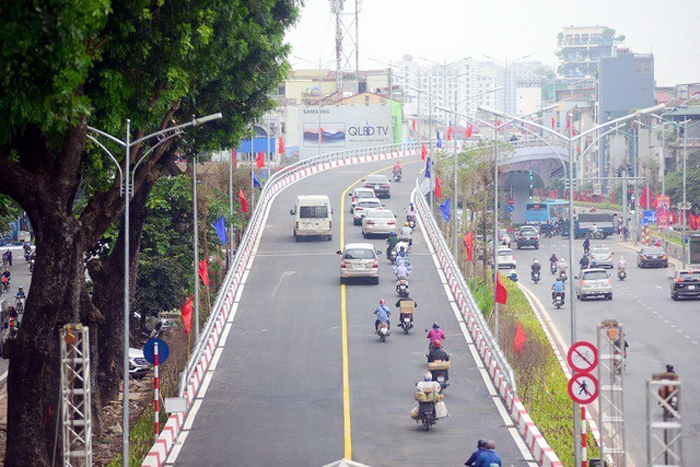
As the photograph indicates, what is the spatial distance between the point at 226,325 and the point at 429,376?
47.6ft

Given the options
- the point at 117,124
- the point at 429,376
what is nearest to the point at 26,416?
the point at 117,124

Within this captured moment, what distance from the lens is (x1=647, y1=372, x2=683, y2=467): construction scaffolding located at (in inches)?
683

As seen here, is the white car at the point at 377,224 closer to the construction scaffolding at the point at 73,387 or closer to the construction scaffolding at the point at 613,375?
the construction scaffolding at the point at 73,387

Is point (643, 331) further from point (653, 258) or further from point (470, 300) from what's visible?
point (653, 258)

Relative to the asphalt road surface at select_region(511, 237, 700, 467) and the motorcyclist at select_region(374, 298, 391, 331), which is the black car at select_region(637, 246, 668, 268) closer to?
the asphalt road surface at select_region(511, 237, 700, 467)

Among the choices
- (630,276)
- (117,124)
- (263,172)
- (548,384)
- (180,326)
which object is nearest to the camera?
(117,124)

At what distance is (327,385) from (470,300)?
33.2 ft

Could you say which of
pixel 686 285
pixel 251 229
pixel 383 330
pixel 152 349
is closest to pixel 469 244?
pixel 251 229

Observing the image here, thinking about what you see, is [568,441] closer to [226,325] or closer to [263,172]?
[226,325]

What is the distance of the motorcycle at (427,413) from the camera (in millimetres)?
30616

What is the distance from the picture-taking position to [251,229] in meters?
61.5

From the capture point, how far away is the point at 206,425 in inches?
1256

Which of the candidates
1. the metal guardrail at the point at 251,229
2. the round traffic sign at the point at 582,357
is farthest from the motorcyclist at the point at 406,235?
the round traffic sign at the point at 582,357

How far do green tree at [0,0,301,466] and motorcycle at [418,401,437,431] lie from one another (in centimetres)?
798
